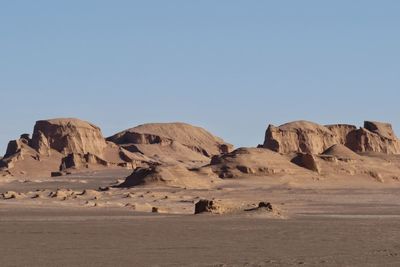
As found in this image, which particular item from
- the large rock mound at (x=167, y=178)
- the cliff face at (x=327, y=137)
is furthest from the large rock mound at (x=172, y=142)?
the large rock mound at (x=167, y=178)

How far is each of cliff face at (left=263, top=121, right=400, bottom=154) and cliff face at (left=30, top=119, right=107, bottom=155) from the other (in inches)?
1219

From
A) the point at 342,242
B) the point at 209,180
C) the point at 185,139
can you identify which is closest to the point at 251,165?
the point at 209,180

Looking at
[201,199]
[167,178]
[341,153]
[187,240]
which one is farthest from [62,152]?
[187,240]

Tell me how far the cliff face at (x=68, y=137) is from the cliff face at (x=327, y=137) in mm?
30961

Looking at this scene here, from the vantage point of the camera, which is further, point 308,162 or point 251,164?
point 308,162

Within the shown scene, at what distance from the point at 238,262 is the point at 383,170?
79.6 metres

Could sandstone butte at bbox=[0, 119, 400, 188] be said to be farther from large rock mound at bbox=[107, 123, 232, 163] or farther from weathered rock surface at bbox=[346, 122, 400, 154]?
large rock mound at bbox=[107, 123, 232, 163]

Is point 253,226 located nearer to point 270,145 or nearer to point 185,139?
point 270,145

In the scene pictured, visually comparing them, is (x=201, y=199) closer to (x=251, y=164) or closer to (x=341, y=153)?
(x=251, y=164)

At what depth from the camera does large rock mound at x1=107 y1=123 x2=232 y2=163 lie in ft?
492

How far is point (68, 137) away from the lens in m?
142

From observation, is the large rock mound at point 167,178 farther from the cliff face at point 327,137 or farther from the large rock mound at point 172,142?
the large rock mound at point 172,142

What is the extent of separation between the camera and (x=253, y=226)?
24594mm

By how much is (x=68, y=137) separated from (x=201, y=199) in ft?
351
